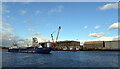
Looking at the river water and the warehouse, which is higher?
the river water

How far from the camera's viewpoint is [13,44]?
137m

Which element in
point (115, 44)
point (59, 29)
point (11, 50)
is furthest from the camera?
point (115, 44)

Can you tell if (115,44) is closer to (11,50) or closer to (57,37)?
(57,37)

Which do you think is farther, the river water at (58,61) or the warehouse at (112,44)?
the warehouse at (112,44)

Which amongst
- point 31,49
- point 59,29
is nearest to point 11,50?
point 31,49

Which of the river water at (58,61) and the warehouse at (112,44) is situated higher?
the river water at (58,61)

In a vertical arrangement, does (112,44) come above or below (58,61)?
below

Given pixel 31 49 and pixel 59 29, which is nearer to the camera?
pixel 31 49

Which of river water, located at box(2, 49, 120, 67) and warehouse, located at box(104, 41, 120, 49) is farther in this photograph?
warehouse, located at box(104, 41, 120, 49)

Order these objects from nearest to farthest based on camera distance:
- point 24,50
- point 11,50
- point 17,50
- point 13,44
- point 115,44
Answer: point 24,50 → point 17,50 → point 11,50 → point 13,44 → point 115,44

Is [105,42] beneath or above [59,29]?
beneath

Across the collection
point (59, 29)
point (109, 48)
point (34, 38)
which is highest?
point (59, 29)

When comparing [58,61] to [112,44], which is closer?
[58,61]

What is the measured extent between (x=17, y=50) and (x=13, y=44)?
24.5 m
